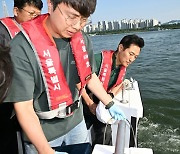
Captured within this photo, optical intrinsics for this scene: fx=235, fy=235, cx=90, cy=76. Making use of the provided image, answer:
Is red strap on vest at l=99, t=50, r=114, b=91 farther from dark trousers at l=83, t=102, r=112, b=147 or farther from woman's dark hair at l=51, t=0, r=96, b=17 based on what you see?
woman's dark hair at l=51, t=0, r=96, b=17

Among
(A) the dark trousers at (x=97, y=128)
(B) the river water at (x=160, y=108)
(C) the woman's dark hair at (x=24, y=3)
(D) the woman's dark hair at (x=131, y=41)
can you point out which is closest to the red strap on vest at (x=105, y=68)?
(D) the woman's dark hair at (x=131, y=41)

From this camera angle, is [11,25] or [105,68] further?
[105,68]

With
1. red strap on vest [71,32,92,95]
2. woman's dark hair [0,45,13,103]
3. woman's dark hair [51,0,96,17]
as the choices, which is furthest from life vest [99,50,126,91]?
woman's dark hair [0,45,13,103]

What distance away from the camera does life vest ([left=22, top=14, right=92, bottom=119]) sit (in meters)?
1.23

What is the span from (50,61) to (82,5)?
0.34 metres

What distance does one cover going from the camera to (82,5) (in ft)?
3.77

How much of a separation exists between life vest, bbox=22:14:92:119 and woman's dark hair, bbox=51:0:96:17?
173 mm

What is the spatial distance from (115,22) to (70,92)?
88.5 metres

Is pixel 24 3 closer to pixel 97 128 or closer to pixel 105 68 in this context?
pixel 105 68

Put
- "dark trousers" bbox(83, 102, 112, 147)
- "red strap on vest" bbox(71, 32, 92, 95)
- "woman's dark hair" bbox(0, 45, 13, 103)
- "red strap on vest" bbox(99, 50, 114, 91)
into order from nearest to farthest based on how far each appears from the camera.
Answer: "woman's dark hair" bbox(0, 45, 13, 103), "red strap on vest" bbox(71, 32, 92, 95), "dark trousers" bbox(83, 102, 112, 147), "red strap on vest" bbox(99, 50, 114, 91)

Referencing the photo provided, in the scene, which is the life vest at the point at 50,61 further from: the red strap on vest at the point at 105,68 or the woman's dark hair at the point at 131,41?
the woman's dark hair at the point at 131,41

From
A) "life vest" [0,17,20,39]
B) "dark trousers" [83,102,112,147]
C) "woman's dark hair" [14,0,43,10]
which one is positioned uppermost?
"woman's dark hair" [14,0,43,10]

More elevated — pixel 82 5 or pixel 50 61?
pixel 82 5

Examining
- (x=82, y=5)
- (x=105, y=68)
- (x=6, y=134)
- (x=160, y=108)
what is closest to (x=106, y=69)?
(x=105, y=68)
